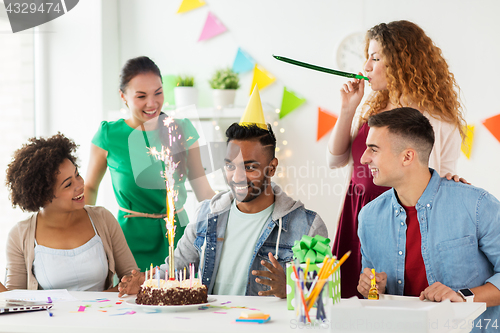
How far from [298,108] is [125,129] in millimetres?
→ 1113

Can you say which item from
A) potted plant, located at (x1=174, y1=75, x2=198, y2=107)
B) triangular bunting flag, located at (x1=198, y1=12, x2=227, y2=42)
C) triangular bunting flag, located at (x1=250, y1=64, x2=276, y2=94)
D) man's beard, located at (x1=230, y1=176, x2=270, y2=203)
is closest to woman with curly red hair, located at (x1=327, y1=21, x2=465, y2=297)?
man's beard, located at (x1=230, y1=176, x2=270, y2=203)

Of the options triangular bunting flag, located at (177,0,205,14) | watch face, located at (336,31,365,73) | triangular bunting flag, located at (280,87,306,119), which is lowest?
triangular bunting flag, located at (280,87,306,119)

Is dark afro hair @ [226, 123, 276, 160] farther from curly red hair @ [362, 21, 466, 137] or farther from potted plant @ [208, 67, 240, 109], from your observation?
potted plant @ [208, 67, 240, 109]

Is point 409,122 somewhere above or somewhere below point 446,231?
above

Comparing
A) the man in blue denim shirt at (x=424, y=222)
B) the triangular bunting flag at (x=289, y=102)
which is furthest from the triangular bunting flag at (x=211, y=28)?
the man in blue denim shirt at (x=424, y=222)

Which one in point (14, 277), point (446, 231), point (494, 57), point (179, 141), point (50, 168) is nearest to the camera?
point (446, 231)

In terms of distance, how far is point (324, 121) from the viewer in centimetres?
279

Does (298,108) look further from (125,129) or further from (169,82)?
(125,129)

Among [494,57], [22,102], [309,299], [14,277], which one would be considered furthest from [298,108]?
[309,299]

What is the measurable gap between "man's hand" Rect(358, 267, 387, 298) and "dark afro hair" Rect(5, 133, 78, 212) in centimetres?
97

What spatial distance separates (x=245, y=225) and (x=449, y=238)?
59 cm

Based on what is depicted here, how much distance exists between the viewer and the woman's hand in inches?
69.2

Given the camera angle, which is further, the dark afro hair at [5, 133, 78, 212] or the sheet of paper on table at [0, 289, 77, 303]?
the dark afro hair at [5, 133, 78, 212]

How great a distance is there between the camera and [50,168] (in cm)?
159
